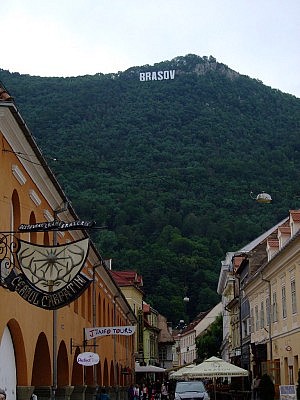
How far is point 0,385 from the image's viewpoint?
14.5 m

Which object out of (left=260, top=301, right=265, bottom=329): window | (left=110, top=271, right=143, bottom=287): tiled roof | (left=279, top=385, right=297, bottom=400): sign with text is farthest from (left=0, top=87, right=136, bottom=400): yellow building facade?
(left=110, top=271, right=143, bottom=287): tiled roof

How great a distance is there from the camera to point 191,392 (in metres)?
33.2

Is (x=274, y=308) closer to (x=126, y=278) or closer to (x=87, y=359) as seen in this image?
(x=87, y=359)

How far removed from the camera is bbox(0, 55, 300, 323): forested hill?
3816 cm

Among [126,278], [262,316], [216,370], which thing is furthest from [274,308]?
[126,278]

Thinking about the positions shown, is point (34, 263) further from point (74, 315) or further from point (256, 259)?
point (256, 259)

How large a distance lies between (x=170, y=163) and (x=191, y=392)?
50.6 ft

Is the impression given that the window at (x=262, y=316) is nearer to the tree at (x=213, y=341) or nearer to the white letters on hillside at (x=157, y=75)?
the tree at (x=213, y=341)

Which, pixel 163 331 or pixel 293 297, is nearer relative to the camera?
pixel 293 297

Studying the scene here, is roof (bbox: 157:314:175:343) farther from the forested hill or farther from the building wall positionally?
the building wall

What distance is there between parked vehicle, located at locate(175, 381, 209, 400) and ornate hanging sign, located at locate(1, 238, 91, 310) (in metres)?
21.5

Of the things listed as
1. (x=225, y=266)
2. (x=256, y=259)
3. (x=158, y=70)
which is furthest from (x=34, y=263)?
(x=158, y=70)

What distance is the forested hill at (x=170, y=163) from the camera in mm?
38156

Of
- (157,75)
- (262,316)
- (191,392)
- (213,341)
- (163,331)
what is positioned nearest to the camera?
(191,392)
